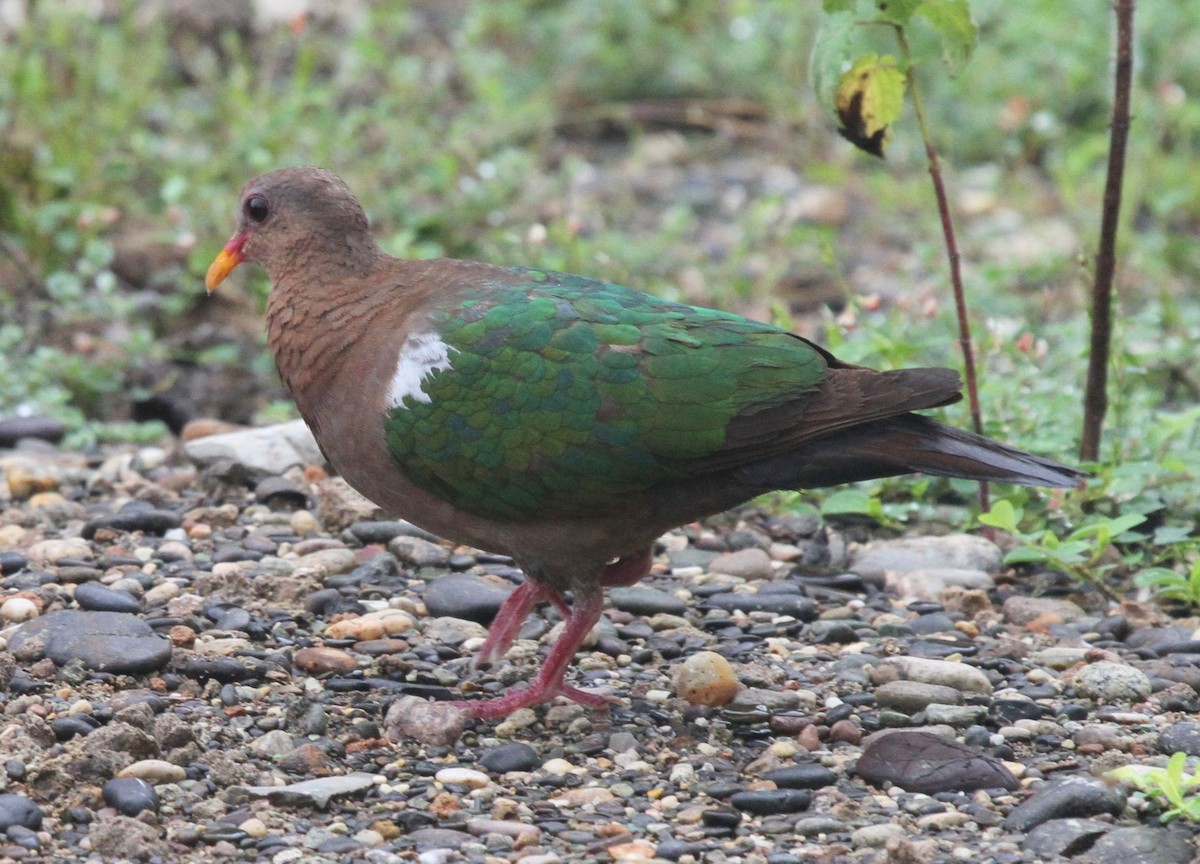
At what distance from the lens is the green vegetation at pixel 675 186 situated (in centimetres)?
587

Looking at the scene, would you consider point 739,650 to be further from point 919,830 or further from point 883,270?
point 883,270

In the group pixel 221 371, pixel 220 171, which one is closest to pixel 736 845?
pixel 221 371

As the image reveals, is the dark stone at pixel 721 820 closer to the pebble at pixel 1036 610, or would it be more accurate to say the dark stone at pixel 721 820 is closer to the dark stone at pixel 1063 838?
the dark stone at pixel 1063 838

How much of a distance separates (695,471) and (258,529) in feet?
6.08

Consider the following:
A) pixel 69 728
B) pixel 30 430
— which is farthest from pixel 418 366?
pixel 30 430

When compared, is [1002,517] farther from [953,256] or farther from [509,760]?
[509,760]

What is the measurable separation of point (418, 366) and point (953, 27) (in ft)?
6.16

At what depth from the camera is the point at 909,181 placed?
9180 millimetres

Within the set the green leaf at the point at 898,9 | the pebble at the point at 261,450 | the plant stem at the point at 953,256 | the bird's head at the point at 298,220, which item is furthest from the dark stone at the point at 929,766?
the pebble at the point at 261,450

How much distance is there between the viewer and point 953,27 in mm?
4930

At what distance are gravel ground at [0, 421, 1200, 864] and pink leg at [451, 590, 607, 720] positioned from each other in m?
0.04

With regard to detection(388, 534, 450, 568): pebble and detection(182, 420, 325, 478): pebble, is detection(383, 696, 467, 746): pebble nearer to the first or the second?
detection(388, 534, 450, 568): pebble

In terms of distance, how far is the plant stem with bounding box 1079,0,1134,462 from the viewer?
5.07 meters

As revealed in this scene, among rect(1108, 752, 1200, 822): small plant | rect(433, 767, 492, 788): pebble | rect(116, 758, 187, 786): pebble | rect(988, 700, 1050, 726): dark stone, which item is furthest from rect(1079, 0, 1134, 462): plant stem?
rect(116, 758, 187, 786): pebble
